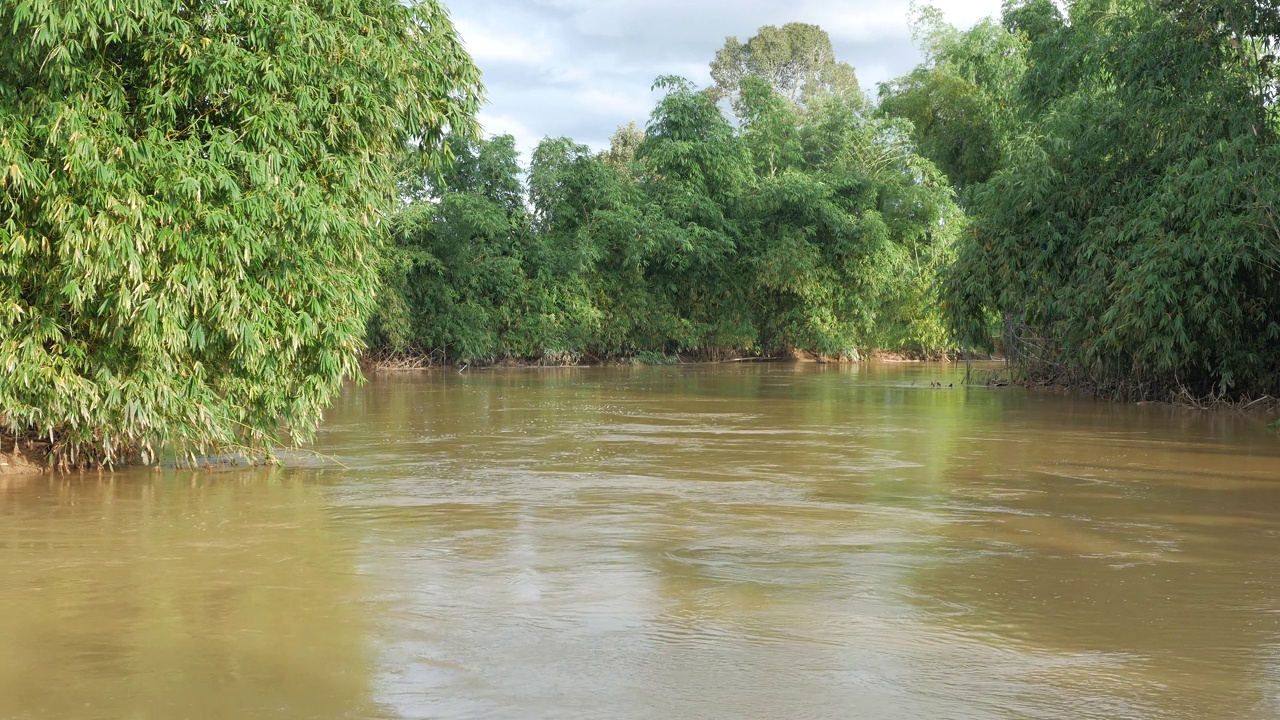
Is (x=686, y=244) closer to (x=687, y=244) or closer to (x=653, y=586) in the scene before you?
(x=687, y=244)

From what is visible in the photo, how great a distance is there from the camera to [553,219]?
3472cm

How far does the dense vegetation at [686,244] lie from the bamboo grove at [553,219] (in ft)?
0.34

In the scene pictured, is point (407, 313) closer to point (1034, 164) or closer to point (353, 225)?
point (1034, 164)

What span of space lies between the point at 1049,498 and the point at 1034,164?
11913 millimetres

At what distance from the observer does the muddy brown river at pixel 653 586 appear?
13.4 feet

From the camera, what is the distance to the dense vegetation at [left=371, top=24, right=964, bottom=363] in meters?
32.1

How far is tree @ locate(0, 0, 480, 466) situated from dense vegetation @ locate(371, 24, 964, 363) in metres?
20.5

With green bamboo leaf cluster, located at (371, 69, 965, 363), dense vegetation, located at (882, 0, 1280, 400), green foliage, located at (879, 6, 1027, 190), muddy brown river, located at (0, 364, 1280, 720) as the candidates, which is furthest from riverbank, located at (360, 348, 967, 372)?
muddy brown river, located at (0, 364, 1280, 720)

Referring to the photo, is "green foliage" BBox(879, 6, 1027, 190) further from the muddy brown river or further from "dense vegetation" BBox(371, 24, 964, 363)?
the muddy brown river

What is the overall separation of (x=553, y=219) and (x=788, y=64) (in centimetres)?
3023

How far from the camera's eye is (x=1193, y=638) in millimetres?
4770

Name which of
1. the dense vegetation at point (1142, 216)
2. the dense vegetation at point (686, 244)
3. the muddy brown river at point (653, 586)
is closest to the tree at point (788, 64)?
the dense vegetation at point (686, 244)

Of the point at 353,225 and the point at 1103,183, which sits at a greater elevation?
the point at 1103,183

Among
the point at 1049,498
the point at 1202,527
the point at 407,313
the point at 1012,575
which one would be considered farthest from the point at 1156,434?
the point at 407,313
